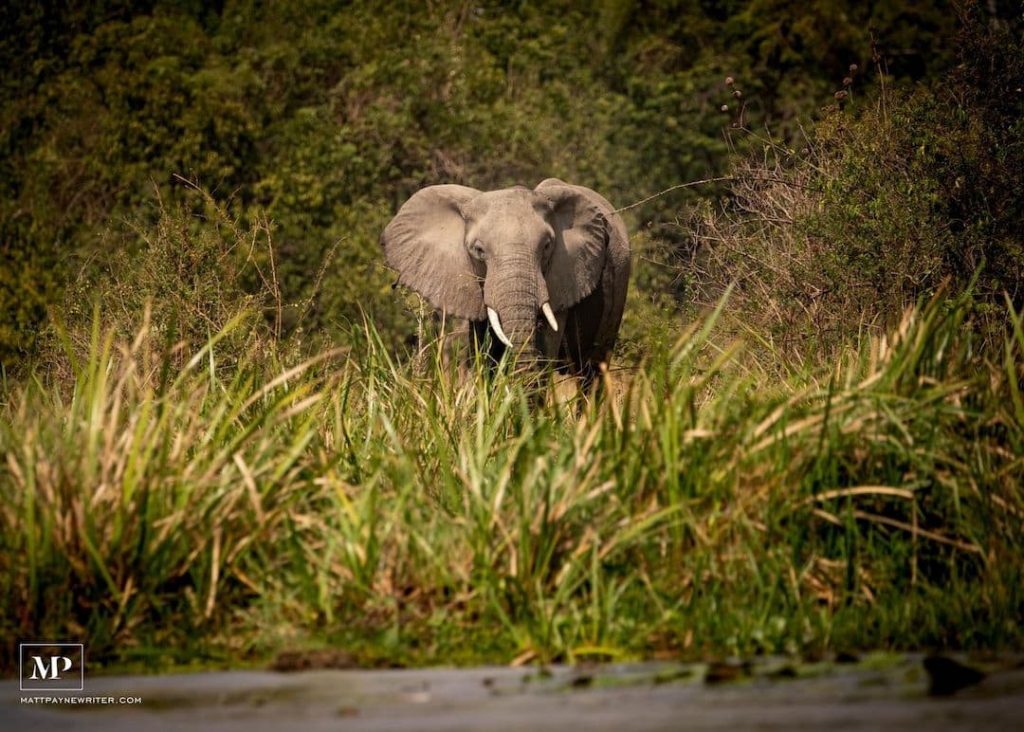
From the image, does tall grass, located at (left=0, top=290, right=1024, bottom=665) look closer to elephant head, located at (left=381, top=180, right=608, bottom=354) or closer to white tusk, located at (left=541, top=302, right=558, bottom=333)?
elephant head, located at (left=381, top=180, right=608, bottom=354)

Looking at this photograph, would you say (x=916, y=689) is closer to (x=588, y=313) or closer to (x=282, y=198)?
(x=588, y=313)

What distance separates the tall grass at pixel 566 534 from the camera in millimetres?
5738

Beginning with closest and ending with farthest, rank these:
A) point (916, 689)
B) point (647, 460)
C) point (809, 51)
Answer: point (916, 689) → point (647, 460) → point (809, 51)

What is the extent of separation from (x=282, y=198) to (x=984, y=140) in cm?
876

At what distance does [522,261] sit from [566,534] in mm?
5349

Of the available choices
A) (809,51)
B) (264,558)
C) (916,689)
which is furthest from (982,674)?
(809,51)

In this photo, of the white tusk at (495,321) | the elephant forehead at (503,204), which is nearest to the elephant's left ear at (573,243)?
the elephant forehead at (503,204)

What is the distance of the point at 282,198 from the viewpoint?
709 inches

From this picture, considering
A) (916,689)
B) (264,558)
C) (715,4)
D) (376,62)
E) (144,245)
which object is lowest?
(916,689)

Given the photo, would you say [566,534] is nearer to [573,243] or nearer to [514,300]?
[514,300]

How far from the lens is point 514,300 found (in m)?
11.0

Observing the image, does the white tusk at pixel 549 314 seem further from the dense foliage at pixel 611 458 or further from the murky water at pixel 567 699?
the murky water at pixel 567 699

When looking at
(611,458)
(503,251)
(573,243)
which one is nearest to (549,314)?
(503,251)

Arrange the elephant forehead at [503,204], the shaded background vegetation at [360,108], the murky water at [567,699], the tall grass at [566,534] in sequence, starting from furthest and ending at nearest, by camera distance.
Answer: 1. the shaded background vegetation at [360,108]
2. the elephant forehead at [503,204]
3. the tall grass at [566,534]
4. the murky water at [567,699]
